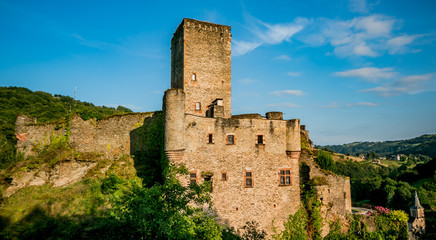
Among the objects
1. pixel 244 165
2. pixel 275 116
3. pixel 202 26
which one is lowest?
pixel 244 165

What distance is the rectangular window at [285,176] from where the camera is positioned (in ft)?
79.0

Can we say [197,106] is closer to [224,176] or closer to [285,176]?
[224,176]

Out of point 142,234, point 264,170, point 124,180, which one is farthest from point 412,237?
point 142,234

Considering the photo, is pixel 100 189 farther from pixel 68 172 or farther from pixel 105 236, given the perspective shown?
pixel 105 236

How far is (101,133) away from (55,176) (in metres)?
5.43

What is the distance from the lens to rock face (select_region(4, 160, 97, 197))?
2388cm

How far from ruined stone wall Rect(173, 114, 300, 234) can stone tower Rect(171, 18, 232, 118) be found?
176 inches

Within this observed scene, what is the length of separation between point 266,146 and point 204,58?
36.8 ft

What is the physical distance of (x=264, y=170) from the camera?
77.2ft

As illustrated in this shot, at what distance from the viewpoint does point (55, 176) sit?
24.5m

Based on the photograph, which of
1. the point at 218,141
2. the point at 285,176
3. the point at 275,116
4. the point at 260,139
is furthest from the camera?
the point at 275,116

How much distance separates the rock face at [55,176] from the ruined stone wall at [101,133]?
2044mm

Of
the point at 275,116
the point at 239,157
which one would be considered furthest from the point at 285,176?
the point at 275,116

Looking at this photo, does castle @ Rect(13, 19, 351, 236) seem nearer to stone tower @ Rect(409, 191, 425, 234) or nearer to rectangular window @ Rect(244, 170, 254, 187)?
rectangular window @ Rect(244, 170, 254, 187)
